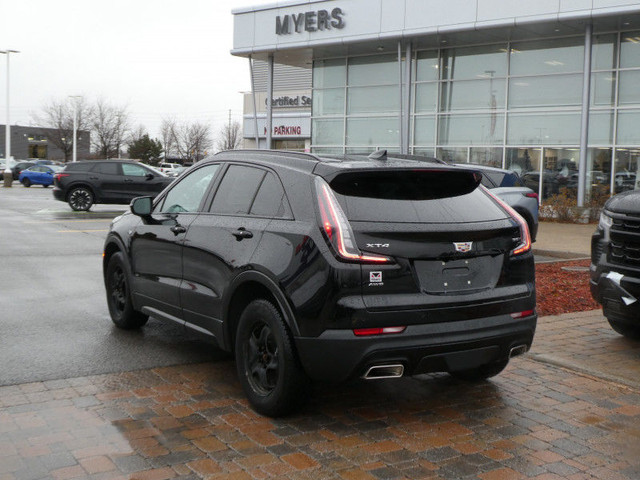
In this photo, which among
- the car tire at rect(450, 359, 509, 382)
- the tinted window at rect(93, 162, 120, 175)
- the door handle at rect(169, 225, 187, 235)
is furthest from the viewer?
the tinted window at rect(93, 162, 120, 175)

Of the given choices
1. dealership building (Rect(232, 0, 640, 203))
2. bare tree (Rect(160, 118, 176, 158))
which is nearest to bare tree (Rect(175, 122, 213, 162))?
bare tree (Rect(160, 118, 176, 158))

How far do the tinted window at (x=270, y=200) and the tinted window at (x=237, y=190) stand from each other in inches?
3.1

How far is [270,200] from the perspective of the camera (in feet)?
16.6

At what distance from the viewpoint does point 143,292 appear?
21.2 feet

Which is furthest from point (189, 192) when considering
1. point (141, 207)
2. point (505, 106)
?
point (505, 106)

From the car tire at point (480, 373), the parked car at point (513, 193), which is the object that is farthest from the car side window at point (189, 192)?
the parked car at point (513, 193)

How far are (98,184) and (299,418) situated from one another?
20977 mm

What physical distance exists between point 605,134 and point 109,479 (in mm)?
23895

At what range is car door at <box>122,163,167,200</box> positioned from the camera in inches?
959

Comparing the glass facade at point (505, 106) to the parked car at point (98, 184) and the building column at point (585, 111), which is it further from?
the parked car at point (98, 184)

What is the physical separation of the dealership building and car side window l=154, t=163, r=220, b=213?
63.7ft

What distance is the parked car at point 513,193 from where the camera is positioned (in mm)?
14508

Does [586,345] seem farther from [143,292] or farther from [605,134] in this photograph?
[605,134]

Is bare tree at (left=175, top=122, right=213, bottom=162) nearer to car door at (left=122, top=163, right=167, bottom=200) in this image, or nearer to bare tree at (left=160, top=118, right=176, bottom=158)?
bare tree at (left=160, top=118, right=176, bottom=158)
